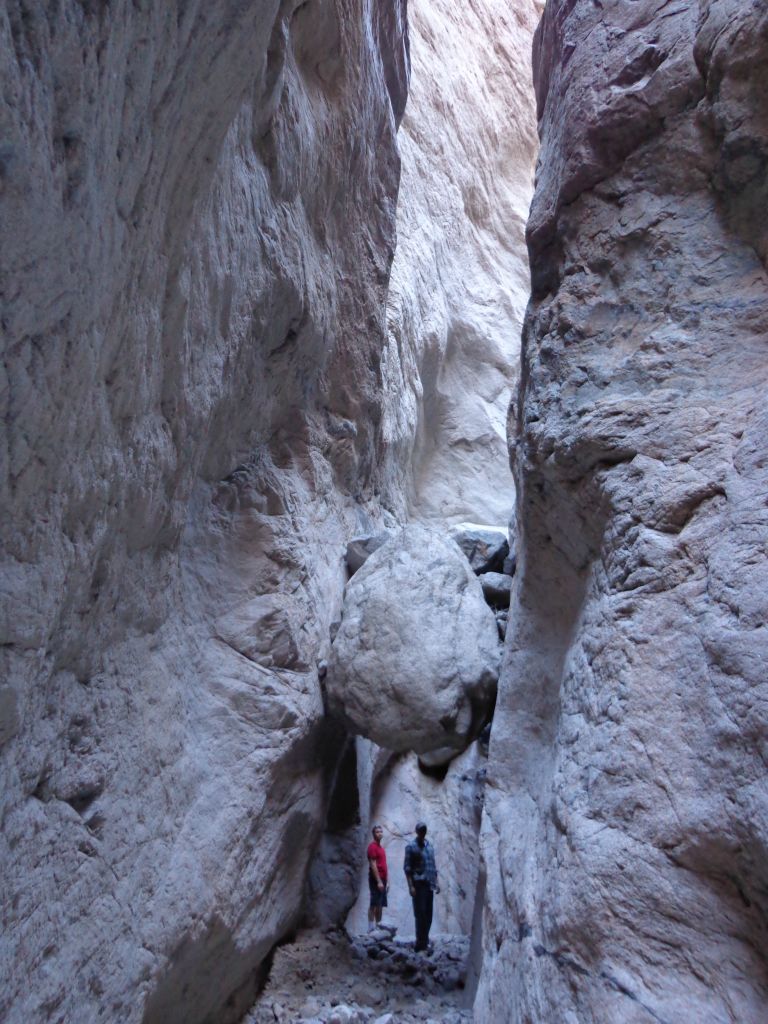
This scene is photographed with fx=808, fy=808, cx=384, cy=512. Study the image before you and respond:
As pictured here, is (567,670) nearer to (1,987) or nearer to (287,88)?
(1,987)

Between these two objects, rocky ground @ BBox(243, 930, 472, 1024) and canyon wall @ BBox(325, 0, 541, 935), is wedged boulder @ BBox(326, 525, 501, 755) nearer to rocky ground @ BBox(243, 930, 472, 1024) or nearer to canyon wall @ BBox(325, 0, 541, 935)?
rocky ground @ BBox(243, 930, 472, 1024)

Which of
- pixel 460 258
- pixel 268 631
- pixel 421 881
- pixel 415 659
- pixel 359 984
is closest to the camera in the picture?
pixel 268 631

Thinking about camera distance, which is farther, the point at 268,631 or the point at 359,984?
the point at 359,984

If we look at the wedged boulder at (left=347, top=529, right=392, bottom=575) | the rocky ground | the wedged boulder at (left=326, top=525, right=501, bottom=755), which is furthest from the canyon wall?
the wedged boulder at (left=326, top=525, right=501, bottom=755)

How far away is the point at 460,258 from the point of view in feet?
40.9

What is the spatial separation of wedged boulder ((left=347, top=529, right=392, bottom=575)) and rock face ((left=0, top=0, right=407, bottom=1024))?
16 centimetres

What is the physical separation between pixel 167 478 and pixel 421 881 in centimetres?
367

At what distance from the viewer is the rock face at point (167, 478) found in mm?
2146

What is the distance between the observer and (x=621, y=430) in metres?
3.22

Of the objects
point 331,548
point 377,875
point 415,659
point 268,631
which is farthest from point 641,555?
point 377,875

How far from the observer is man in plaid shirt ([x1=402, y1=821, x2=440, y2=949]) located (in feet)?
18.0

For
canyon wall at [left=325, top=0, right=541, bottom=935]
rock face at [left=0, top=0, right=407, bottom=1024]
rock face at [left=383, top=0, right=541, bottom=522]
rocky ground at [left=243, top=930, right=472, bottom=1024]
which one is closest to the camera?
rock face at [left=0, top=0, right=407, bottom=1024]

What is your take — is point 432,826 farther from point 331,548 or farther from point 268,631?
point 268,631

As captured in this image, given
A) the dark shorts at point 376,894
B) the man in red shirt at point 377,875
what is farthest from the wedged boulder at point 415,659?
the dark shorts at point 376,894
